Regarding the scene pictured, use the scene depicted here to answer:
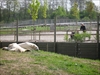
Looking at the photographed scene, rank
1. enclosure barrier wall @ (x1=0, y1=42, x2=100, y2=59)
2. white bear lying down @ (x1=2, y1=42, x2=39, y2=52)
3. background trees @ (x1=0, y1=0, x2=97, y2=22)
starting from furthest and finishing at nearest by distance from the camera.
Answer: background trees @ (x1=0, y1=0, x2=97, y2=22), enclosure barrier wall @ (x1=0, y1=42, x2=100, y2=59), white bear lying down @ (x1=2, y1=42, x2=39, y2=52)

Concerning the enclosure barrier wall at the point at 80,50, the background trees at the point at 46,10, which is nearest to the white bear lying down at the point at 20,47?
the enclosure barrier wall at the point at 80,50

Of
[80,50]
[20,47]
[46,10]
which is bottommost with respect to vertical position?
[80,50]

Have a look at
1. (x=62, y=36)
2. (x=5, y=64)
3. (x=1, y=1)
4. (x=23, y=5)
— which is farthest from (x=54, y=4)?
(x=5, y=64)

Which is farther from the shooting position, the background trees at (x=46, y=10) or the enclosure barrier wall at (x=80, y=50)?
the background trees at (x=46, y=10)

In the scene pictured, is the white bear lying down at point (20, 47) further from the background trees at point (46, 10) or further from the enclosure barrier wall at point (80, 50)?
the background trees at point (46, 10)

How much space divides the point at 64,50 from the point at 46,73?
5.73 meters

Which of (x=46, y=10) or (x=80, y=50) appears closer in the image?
(x=80, y=50)

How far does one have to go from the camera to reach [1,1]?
36.2m

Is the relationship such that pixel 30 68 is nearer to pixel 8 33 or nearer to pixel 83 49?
pixel 83 49

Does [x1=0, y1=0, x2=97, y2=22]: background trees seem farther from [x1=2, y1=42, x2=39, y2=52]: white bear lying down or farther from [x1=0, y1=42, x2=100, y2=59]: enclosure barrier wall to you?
[x1=2, y1=42, x2=39, y2=52]: white bear lying down

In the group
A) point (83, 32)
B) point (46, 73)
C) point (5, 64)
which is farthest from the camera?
point (83, 32)

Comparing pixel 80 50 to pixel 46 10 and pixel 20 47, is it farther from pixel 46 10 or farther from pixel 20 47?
pixel 46 10

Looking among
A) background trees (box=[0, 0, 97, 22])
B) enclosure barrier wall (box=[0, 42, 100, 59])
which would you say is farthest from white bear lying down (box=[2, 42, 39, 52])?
background trees (box=[0, 0, 97, 22])

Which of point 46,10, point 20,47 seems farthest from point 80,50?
point 46,10
